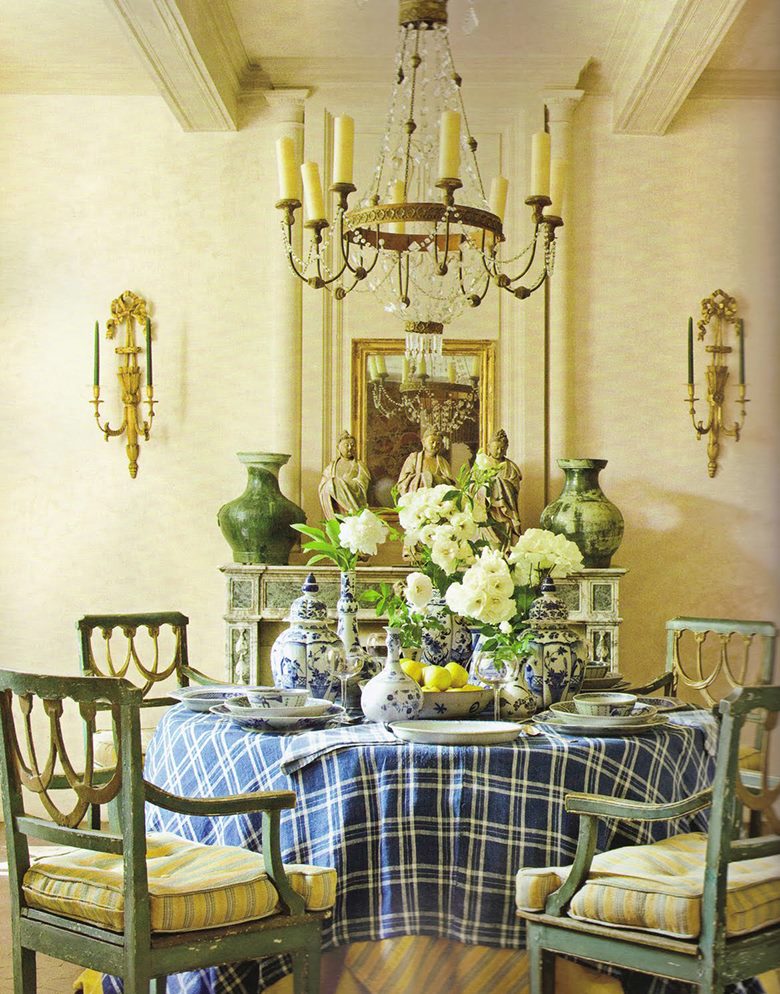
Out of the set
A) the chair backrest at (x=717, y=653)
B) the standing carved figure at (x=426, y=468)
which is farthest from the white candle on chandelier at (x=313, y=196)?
the standing carved figure at (x=426, y=468)

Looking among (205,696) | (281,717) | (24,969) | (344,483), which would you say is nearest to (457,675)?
(281,717)

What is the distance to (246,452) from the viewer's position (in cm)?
563

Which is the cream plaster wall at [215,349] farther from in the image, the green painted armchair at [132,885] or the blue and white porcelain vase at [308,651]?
the green painted armchair at [132,885]

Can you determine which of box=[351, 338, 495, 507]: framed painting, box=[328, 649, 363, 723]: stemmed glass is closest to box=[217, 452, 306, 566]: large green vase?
box=[351, 338, 495, 507]: framed painting

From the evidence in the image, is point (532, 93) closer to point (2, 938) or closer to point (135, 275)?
point (135, 275)

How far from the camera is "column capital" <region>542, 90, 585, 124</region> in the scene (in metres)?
5.72

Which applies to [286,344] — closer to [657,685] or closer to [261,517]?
[261,517]

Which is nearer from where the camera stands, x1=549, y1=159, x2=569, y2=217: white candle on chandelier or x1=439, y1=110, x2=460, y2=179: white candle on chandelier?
x1=439, y1=110, x2=460, y2=179: white candle on chandelier

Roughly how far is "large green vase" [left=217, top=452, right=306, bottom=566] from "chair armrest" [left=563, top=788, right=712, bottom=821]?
318cm

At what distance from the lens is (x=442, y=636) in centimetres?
313

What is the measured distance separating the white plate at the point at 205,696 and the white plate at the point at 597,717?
0.88m

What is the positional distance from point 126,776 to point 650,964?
108cm

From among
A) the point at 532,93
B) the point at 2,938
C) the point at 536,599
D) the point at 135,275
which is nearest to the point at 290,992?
the point at 536,599

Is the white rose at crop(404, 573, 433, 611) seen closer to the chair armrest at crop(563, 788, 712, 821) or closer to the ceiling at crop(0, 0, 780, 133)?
the chair armrest at crop(563, 788, 712, 821)
